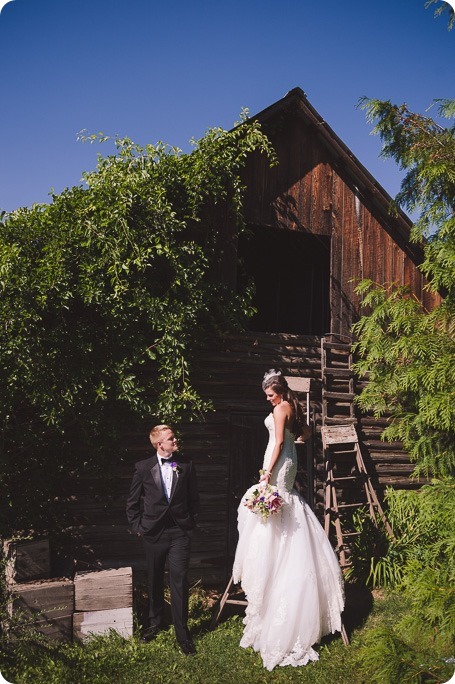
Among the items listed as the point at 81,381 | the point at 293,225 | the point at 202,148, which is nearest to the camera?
the point at 81,381

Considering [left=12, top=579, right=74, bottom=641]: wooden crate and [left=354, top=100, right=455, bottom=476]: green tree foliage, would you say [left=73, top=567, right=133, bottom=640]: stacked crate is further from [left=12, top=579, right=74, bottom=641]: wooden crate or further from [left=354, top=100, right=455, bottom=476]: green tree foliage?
[left=354, top=100, right=455, bottom=476]: green tree foliage

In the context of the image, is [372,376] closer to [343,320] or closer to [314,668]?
[343,320]

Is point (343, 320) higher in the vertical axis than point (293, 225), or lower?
lower

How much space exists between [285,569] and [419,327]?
441 centimetres

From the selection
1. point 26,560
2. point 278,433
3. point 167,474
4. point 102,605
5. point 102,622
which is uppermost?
point 278,433

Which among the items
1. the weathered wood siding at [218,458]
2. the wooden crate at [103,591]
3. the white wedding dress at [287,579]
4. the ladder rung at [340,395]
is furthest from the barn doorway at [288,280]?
the wooden crate at [103,591]

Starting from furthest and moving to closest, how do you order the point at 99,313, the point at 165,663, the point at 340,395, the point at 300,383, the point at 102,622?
the point at 340,395 < the point at 300,383 < the point at 99,313 < the point at 102,622 < the point at 165,663

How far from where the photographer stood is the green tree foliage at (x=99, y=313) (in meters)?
7.29

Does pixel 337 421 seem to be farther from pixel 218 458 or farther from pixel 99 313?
pixel 99 313

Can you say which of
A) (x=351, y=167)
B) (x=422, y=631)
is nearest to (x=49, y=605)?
(x=422, y=631)

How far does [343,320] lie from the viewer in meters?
10.1

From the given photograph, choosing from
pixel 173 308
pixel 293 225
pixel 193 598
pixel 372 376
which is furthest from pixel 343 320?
pixel 193 598

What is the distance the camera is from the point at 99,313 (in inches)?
311

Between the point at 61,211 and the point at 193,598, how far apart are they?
518 cm
